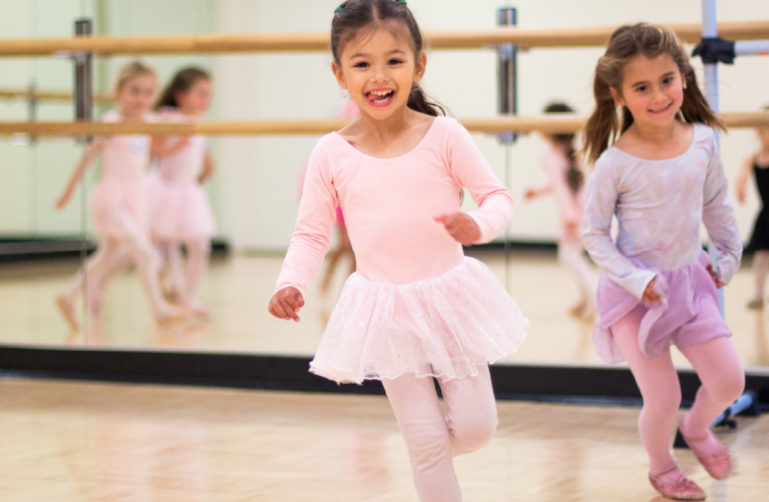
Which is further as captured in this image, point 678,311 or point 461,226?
point 678,311

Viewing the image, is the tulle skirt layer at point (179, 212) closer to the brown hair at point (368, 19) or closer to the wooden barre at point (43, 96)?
the wooden barre at point (43, 96)

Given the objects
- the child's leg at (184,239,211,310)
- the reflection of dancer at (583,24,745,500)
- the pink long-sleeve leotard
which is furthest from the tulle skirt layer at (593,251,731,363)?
the child's leg at (184,239,211,310)

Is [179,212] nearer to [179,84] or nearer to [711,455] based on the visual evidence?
[179,84]

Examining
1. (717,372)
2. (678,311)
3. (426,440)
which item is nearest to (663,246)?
(678,311)

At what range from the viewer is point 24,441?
116 inches

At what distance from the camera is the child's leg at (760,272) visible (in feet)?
13.1

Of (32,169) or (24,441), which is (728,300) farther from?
(32,169)

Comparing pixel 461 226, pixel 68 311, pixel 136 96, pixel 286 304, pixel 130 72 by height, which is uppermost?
pixel 130 72

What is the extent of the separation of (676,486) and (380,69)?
3.59 feet

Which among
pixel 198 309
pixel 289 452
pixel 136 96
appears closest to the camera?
pixel 289 452

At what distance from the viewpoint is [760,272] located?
425 cm

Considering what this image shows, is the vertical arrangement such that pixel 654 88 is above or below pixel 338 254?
above

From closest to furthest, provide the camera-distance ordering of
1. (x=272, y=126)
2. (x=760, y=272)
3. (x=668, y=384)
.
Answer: (x=668, y=384), (x=272, y=126), (x=760, y=272)

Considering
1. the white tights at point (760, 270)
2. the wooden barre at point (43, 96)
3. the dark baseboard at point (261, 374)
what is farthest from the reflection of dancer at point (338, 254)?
the white tights at point (760, 270)
